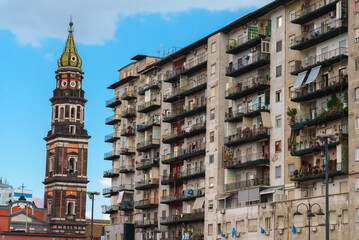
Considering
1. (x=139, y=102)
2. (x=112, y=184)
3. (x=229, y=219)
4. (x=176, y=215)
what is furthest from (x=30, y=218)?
(x=229, y=219)

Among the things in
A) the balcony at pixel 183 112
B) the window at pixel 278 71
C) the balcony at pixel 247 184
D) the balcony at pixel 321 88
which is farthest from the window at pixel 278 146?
the balcony at pixel 183 112

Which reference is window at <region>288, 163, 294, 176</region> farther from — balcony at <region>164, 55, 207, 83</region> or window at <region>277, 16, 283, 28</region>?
balcony at <region>164, 55, 207, 83</region>

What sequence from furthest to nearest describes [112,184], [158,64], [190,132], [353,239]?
1. [112,184]
2. [158,64]
3. [190,132]
4. [353,239]

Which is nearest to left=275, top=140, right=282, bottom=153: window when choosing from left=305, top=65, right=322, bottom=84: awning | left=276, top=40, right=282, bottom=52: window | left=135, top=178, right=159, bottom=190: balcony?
left=305, top=65, right=322, bottom=84: awning

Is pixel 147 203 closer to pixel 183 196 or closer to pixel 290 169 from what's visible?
pixel 183 196

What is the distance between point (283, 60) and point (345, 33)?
33.0ft

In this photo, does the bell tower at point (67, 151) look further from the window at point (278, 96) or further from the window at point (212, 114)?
the window at point (278, 96)

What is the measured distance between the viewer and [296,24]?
87.6 metres

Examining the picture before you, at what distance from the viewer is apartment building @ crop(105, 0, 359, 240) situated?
258ft

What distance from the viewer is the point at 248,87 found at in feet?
308

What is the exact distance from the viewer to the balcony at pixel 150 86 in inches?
4616

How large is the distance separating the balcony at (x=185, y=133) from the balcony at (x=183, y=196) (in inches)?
266

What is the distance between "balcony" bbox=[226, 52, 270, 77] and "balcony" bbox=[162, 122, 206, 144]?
8.20m

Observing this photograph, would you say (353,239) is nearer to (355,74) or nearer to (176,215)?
(355,74)
